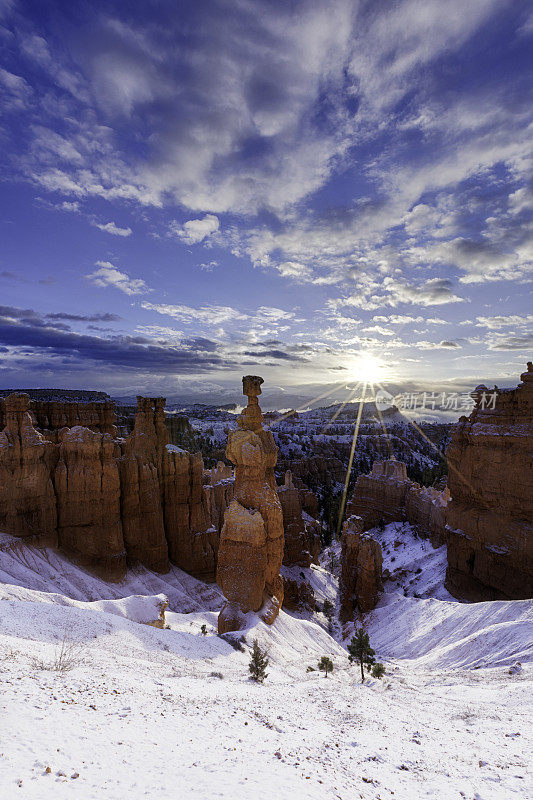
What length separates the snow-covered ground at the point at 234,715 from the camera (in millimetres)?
5969

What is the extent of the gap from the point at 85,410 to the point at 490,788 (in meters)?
47.2

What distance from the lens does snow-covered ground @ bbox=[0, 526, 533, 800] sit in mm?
5969

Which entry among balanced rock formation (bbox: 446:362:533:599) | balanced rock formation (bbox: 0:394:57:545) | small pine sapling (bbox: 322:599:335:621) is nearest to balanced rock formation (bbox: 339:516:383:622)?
small pine sapling (bbox: 322:599:335:621)

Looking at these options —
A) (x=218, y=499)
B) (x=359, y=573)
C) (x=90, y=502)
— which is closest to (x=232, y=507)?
(x=90, y=502)

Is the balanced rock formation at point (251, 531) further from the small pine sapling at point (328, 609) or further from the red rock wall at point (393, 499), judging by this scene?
the red rock wall at point (393, 499)

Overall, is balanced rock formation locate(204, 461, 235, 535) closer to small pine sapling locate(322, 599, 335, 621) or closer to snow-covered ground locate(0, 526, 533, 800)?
small pine sapling locate(322, 599, 335, 621)

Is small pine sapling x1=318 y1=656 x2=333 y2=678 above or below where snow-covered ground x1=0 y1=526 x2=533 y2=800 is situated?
below

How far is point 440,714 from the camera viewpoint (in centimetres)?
1230

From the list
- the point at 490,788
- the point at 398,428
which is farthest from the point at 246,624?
the point at 398,428

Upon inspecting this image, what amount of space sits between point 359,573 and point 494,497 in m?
13.2

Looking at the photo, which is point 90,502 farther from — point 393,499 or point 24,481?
point 393,499

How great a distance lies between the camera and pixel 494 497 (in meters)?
29.5

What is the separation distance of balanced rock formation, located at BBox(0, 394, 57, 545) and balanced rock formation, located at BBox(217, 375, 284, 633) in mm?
12782

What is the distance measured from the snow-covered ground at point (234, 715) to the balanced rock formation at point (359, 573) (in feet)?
38.7
